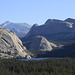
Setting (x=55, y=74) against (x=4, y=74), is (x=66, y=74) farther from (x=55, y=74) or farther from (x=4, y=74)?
(x=4, y=74)

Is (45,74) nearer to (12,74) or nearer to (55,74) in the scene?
(55,74)

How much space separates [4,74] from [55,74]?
34076 millimetres

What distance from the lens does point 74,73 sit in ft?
580

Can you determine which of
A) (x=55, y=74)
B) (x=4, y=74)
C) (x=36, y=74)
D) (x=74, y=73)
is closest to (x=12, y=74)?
(x=4, y=74)

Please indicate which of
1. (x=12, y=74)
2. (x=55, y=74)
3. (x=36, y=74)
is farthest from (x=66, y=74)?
(x=12, y=74)

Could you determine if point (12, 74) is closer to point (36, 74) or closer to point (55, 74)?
point (36, 74)

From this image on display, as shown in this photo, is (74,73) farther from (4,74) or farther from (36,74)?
(4,74)

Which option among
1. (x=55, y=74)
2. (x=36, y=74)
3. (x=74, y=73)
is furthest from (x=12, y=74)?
(x=74, y=73)

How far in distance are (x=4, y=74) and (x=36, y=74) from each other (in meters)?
21.2

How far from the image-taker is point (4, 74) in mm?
170750

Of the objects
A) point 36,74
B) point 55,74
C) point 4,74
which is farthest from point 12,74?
point 55,74

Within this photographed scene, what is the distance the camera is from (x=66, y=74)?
167 m

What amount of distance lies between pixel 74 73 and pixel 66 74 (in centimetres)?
1201

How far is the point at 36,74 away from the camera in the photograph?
561 feet
